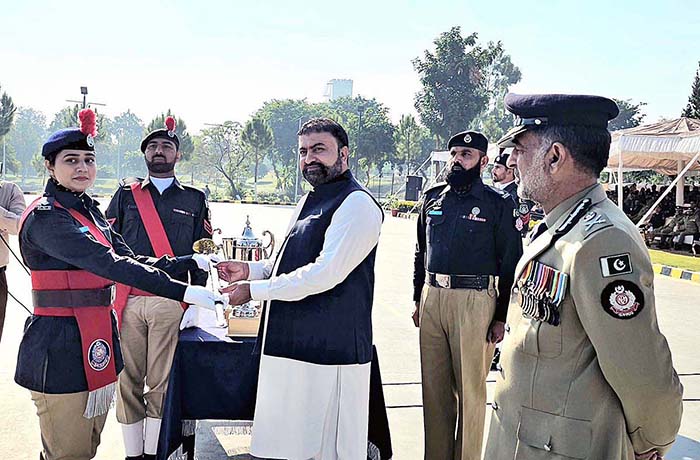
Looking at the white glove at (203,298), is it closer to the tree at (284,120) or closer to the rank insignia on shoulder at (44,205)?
the rank insignia on shoulder at (44,205)

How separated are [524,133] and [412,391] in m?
3.75

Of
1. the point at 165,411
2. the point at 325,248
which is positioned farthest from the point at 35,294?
the point at 325,248

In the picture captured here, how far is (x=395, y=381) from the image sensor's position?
5586 mm

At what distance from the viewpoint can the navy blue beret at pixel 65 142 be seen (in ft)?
9.41

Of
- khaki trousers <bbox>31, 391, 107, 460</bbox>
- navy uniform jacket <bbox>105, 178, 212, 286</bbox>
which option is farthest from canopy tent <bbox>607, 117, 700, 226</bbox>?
khaki trousers <bbox>31, 391, 107, 460</bbox>

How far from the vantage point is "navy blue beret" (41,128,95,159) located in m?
2.87

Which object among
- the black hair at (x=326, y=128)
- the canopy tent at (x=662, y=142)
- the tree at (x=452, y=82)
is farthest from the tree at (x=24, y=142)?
the black hair at (x=326, y=128)

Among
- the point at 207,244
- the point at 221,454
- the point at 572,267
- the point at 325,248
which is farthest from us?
the point at 221,454

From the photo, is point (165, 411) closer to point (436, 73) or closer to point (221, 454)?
point (221, 454)

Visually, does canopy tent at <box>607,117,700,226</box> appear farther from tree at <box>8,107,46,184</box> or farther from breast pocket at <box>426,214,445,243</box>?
tree at <box>8,107,46,184</box>

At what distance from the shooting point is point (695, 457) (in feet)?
13.7

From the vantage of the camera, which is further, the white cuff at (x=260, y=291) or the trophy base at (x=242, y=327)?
the trophy base at (x=242, y=327)

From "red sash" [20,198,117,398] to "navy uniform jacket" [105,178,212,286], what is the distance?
106 centimetres

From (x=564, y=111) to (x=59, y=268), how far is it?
2.13 metres
